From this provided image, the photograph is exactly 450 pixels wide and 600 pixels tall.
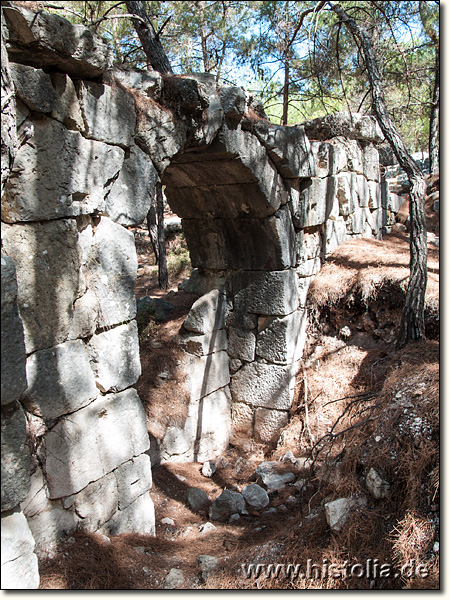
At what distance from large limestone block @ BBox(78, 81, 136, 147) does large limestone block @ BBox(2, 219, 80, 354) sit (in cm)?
67

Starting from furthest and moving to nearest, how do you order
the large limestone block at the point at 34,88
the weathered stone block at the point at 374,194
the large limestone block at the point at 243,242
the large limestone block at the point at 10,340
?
the weathered stone block at the point at 374,194 < the large limestone block at the point at 243,242 < the large limestone block at the point at 34,88 < the large limestone block at the point at 10,340

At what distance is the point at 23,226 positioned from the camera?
2.83 m

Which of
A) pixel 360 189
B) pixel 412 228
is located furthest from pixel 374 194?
pixel 412 228

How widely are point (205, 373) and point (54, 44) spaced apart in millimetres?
3965

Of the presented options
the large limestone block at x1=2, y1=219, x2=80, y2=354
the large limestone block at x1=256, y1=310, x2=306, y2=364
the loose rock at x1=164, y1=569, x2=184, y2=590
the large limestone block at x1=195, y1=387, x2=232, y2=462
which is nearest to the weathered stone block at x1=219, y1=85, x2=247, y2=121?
the large limestone block at x1=2, y1=219, x2=80, y2=354

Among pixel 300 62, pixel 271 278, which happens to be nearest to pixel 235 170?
pixel 271 278

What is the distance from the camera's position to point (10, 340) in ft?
6.89

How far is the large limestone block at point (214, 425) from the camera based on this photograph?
19.0ft

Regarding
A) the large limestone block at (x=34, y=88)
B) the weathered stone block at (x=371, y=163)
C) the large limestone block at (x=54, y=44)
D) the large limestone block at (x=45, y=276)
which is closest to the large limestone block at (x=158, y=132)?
the large limestone block at (x=54, y=44)

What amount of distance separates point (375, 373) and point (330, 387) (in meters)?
0.58

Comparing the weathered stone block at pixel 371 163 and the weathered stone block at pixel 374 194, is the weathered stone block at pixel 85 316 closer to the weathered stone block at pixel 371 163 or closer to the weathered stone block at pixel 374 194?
the weathered stone block at pixel 371 163

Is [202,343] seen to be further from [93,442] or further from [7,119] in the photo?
[7,119]

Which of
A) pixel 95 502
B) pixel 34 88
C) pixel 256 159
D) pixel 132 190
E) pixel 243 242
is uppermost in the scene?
pixel 34 88

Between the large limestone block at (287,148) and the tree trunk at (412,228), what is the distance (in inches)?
34.9
